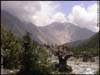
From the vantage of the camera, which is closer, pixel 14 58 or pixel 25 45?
pixel 25 45

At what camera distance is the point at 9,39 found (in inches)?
1332

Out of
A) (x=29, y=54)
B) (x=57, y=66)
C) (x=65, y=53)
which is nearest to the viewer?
(x=29, y=54)

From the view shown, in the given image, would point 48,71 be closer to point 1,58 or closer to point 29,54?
point 29,54

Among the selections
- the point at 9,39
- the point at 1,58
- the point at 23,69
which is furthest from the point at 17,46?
the point at 23,69

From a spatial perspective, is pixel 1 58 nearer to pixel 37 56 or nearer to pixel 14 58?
pixel 14 58

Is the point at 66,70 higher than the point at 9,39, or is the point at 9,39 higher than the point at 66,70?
the point at 9,39

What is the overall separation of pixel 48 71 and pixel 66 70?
336 cm

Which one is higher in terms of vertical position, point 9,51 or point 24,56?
point 9,51

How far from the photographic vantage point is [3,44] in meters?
32.2

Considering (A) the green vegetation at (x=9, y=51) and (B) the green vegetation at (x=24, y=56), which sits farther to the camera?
(A) the green vegetation at (x=9, y=51)

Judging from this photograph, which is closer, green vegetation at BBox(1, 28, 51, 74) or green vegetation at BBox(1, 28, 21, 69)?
green vegetation at BBox(1, 28, 51, 74)

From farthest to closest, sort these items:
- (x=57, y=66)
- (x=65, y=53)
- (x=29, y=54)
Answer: (x=65, y=53)
(x=57, y=66)
(x=29, y=54)

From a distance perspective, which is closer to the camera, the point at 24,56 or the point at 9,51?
the point at 24,56

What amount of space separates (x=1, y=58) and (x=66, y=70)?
6.96m
